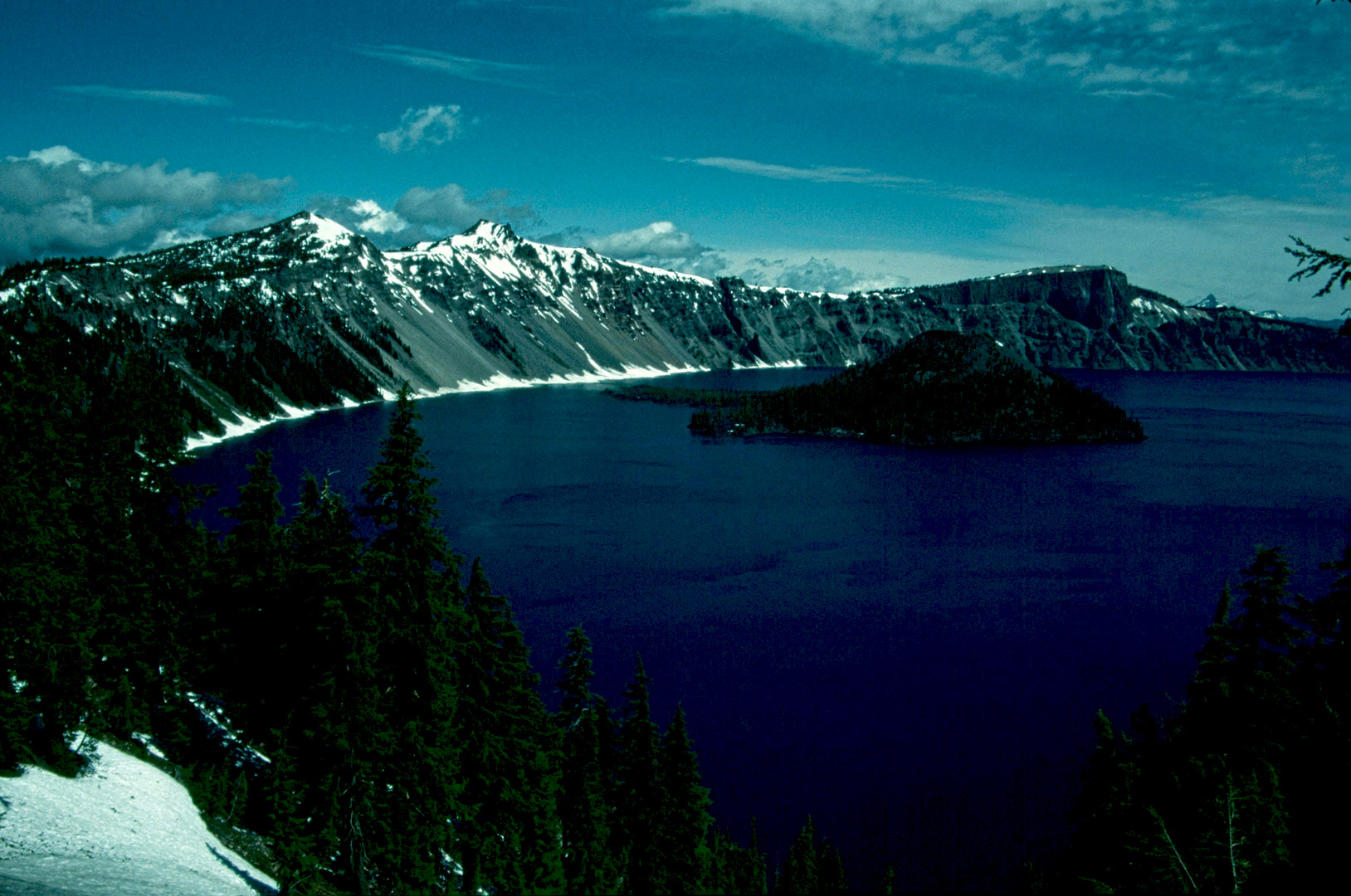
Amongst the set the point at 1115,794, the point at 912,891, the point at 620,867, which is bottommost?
the point at 912,891

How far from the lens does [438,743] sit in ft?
69.8

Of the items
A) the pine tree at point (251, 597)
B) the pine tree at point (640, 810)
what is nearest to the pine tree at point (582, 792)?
the pine tree at point (640, 810)

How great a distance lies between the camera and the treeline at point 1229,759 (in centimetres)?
1573

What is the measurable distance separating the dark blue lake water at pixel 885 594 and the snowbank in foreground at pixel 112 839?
21278 mm

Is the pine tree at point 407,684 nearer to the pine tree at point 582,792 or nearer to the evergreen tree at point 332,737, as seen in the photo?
the evergreen tree at point 332,737

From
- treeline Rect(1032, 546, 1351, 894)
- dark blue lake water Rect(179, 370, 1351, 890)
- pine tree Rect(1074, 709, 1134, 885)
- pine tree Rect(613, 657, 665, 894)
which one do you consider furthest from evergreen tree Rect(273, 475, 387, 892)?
dark blue lake water Rect(179, 370, 1351, 890)

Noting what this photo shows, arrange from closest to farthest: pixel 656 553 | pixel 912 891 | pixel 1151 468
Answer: pixel 912 891 → pixel 656 553 → pixel 1151 468

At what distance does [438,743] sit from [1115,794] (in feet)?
61.9

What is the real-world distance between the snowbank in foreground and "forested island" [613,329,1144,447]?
5710 inches

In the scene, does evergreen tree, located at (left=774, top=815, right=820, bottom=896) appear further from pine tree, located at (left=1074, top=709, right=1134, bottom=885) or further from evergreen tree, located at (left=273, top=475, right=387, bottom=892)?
evergreen tree, located at (left=273, top=475, right=387, bottom=892)

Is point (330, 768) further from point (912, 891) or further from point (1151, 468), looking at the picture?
point (1151, 468)

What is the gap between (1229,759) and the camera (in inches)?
952

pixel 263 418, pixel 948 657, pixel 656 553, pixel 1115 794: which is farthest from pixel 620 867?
pixel 263 418

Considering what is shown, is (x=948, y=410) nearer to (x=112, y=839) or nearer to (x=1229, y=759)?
(x=1229, y=759)
